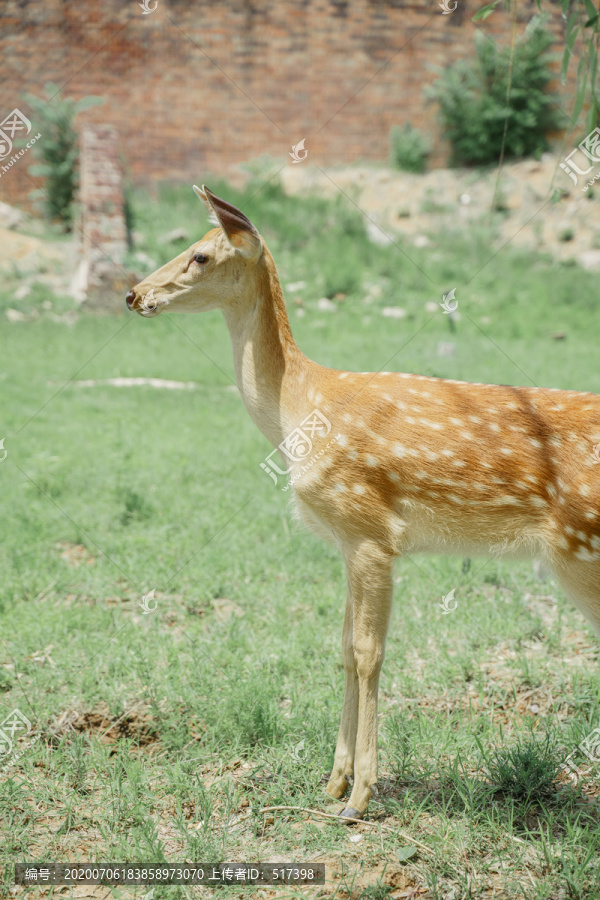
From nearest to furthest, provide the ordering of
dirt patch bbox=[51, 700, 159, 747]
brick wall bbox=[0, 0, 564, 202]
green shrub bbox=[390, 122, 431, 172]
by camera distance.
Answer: dirt patch bbox=[51, 700, 159, 747]
brick wall bbox=[0, 0, 564, 202]
green shrub bbox=[390, 122, 431, 172]

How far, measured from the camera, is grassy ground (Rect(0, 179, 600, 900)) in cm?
293

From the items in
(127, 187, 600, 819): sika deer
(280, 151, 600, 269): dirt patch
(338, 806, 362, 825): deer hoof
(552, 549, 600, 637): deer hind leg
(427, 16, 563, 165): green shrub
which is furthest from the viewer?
(427, 16, 563, 165): green shrub

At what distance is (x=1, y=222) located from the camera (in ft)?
41.9

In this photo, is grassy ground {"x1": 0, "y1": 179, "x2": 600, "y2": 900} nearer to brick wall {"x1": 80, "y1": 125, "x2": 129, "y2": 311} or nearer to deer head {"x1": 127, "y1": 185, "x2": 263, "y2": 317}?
deer head {"x1": 127, "y1": 185, "x2": 263, "y2": 317}

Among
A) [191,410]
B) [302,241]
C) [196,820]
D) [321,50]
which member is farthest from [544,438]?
[321,50]

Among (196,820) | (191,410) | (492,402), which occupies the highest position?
(492,402)

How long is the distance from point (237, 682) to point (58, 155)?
38.3ft

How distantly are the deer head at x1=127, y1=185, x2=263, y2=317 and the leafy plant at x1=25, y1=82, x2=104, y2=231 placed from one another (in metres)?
10.8

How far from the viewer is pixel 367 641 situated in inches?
122

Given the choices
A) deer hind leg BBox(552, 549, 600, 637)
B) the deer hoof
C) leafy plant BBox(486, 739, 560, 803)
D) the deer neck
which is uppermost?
the deer neck

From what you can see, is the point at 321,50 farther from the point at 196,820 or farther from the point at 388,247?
the point at 196,820

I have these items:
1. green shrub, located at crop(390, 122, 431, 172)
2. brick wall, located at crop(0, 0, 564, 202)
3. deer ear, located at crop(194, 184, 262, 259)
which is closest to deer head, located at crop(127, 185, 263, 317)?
deer ear, located at crop(194, 184, 262, 259)

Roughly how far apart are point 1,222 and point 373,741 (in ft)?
39.3

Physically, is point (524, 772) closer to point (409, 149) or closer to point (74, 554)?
point (74, 554)
